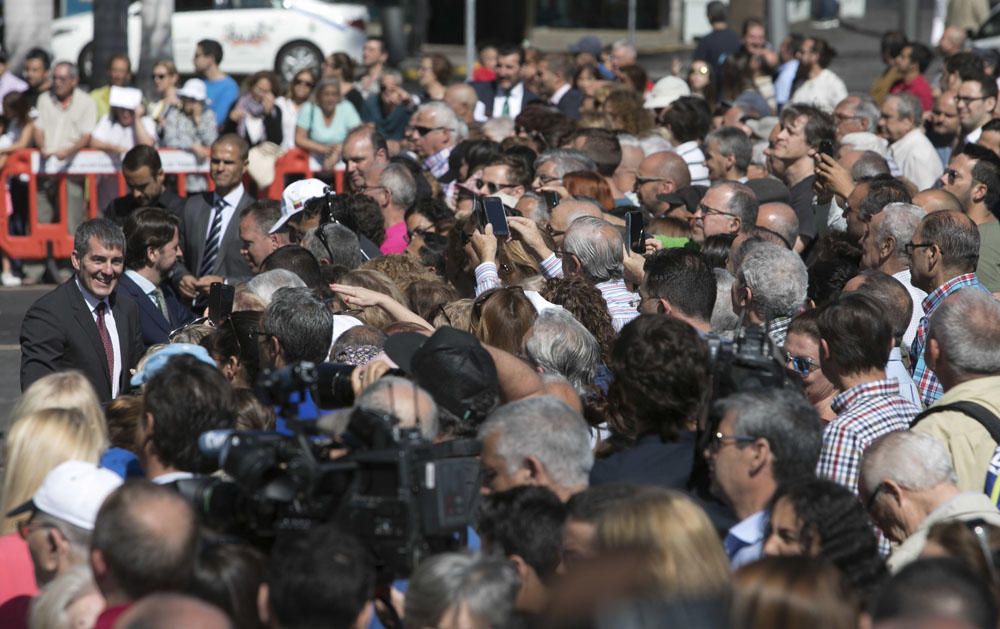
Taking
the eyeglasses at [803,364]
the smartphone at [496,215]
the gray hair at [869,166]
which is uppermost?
the gray hair at [869,166]

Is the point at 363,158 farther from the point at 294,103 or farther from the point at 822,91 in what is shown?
the point at 822,91

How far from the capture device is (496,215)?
302 inches

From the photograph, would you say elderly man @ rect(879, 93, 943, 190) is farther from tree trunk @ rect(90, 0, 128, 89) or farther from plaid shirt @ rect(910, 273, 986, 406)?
tree trunk @ rect(90, 0, 128, 89)

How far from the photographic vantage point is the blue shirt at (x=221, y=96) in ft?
55.1

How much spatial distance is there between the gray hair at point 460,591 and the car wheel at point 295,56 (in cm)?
2351

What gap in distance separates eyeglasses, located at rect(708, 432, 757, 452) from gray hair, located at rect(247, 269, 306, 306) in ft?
9.21

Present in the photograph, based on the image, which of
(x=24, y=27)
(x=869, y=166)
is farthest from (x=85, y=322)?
(x=24, y=27)

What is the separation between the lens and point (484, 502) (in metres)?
4.43

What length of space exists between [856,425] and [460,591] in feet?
7.18

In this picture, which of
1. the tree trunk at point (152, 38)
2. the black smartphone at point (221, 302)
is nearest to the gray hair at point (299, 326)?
the black smartphone at point (221, 302)

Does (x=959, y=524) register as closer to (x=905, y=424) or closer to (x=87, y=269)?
(x=905, y=424)

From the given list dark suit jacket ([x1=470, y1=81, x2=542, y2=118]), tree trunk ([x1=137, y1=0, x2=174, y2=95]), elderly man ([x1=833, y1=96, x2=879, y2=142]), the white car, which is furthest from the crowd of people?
the white car

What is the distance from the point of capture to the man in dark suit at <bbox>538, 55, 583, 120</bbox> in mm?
15500

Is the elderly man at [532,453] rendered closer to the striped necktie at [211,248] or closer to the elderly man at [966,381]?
the elderly man at [966,381]
